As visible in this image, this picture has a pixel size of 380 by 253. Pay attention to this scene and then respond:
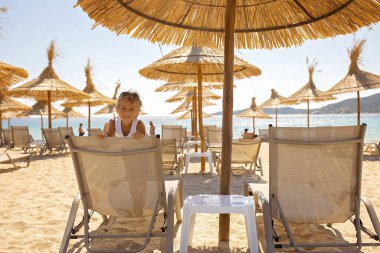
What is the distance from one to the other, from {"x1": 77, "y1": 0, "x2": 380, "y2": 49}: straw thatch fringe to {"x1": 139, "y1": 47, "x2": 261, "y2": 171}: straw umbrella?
213cm

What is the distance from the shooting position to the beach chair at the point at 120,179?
6.75ft

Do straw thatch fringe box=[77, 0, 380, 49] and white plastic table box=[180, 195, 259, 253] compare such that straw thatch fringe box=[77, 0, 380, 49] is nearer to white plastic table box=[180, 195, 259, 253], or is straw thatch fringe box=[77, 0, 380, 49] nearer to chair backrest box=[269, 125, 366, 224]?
chair backrest box=[269, 125, 366, 224]

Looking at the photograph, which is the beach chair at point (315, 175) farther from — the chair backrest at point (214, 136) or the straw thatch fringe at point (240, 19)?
the chair backrest at point (214, 136)

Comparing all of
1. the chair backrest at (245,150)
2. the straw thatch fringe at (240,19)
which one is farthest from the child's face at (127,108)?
the chair backrest at (245,150)

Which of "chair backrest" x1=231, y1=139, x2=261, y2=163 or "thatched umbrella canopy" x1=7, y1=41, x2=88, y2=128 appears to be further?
"thatched umbrella canopy" x1=7, y1=41, x2=88, y2=128

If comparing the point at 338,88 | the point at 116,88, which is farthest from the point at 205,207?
the point at 116,88

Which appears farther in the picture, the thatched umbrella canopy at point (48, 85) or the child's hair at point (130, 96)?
the thatched umbrella canopy at point (48, 85)

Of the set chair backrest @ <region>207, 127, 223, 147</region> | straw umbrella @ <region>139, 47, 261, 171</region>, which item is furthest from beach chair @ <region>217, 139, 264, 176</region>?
chair backrest @ <region>207, 127, 223, 147</region>

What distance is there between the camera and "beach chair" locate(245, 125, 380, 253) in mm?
2047

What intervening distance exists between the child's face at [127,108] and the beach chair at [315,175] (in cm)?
157

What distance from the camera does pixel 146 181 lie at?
2.16 meters

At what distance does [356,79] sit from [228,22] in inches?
401

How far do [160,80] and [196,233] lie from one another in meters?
4.92

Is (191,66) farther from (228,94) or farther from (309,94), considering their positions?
(309,94)
